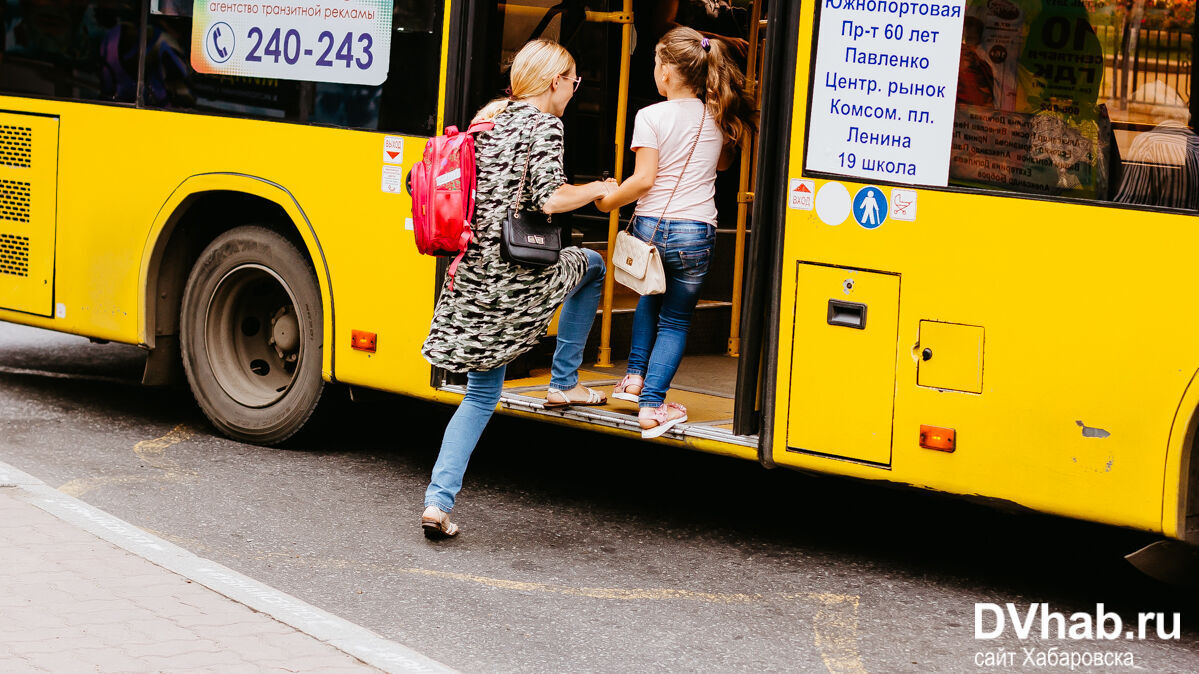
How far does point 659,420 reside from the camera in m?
5.73

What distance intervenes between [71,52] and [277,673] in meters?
4.46

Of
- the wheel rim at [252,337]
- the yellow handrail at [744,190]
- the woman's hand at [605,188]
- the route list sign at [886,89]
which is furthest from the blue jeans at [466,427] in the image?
the wheel rim at [252,337]

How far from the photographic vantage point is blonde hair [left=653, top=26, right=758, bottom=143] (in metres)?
5.89

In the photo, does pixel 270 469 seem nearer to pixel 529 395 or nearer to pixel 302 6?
pixel 529 395

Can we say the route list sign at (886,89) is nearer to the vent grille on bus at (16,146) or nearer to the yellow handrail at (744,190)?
the yellow handrail at (744,190)

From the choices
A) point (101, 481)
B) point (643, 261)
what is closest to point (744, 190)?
point (643, 261)

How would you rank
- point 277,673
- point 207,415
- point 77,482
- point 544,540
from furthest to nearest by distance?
1. point 207,415
2. point 77,482
3. point 544,540
4. point 277,673

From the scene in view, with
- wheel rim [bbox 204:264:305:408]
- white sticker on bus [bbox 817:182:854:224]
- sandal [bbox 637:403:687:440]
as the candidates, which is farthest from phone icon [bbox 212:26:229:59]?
white sticker on bus [bbox 817:182:854:224]

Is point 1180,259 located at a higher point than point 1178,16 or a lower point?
lower

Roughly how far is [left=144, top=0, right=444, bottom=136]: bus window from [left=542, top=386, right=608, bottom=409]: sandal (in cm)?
123

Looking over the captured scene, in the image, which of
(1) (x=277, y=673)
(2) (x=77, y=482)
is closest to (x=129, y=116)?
(2) (x=77, y=482)

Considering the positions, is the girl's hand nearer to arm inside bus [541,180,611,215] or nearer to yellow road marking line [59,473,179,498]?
arm inside bus [541,180,611,215]

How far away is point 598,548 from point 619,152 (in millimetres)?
2010

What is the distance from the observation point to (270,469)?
686cm
